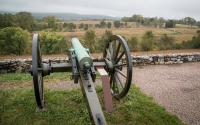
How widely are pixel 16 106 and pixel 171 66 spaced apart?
300 inches

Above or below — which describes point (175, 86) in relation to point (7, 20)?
below

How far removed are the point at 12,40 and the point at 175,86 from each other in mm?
13289

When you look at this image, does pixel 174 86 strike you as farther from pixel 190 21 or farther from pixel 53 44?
pixel 190 21

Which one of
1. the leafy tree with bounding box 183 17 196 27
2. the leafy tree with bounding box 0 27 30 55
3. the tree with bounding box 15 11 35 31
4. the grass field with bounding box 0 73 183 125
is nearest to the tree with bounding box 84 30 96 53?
the leafy tree with bounding box 0 27 30 55

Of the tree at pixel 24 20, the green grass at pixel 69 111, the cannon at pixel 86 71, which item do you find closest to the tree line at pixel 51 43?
the tree at pixel 24 20

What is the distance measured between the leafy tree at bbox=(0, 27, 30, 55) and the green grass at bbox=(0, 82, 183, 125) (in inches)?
399

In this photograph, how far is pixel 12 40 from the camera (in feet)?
49.0

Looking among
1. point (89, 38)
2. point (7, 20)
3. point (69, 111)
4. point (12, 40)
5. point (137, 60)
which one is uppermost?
point (7, 20)

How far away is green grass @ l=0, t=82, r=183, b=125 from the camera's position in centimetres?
417

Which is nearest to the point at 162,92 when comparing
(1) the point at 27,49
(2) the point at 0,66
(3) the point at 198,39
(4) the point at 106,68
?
(4) the point at 106,68

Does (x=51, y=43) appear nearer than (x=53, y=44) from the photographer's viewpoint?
No

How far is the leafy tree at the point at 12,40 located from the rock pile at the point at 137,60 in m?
7.15

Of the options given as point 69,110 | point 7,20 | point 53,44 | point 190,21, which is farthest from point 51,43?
point 190,21

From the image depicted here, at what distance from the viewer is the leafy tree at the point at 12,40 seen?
14500 millimetres
